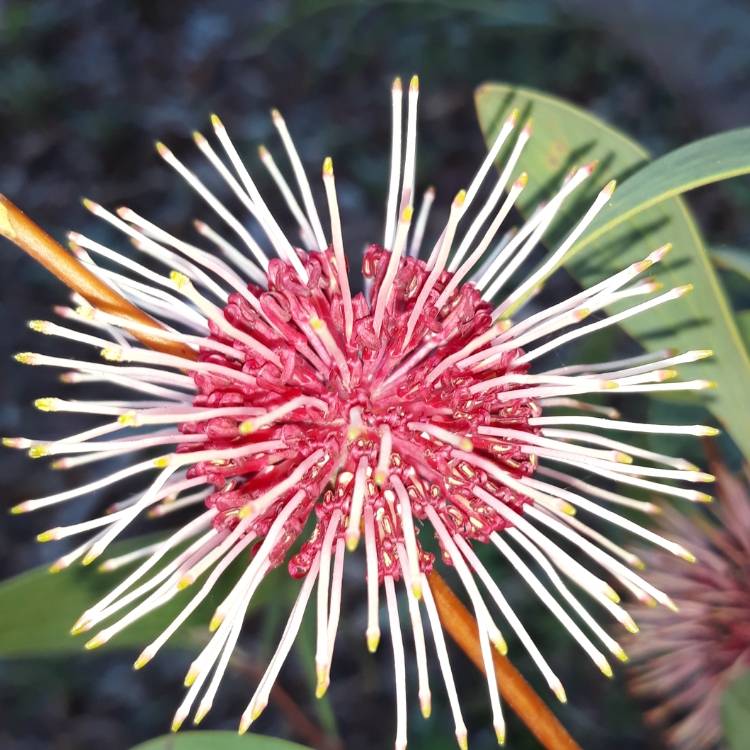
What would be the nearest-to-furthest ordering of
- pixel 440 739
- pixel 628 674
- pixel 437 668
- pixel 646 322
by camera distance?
pixel 646 322 → pixel 628 674 → pixel 440 739 → pixel 437 668

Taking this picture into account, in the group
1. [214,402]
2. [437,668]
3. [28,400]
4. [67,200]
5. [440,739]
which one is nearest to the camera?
[214,402]

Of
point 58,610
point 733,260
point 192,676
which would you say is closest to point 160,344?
point 192,676

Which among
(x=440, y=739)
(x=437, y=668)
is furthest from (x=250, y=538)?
(x=437, y=668)

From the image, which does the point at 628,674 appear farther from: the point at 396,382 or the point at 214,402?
the point at 214,402

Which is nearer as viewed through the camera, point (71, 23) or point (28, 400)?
point (28, 400)

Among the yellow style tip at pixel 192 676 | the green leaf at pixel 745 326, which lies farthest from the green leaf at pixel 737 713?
the yellow style tip at pixel 192 676

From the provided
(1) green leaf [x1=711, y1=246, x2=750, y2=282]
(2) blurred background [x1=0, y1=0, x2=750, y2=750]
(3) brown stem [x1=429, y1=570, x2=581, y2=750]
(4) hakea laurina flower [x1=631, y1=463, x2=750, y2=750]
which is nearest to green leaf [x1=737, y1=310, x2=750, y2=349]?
(1) green leaf [x1=711, y1=246, x2=750, y2=282]
